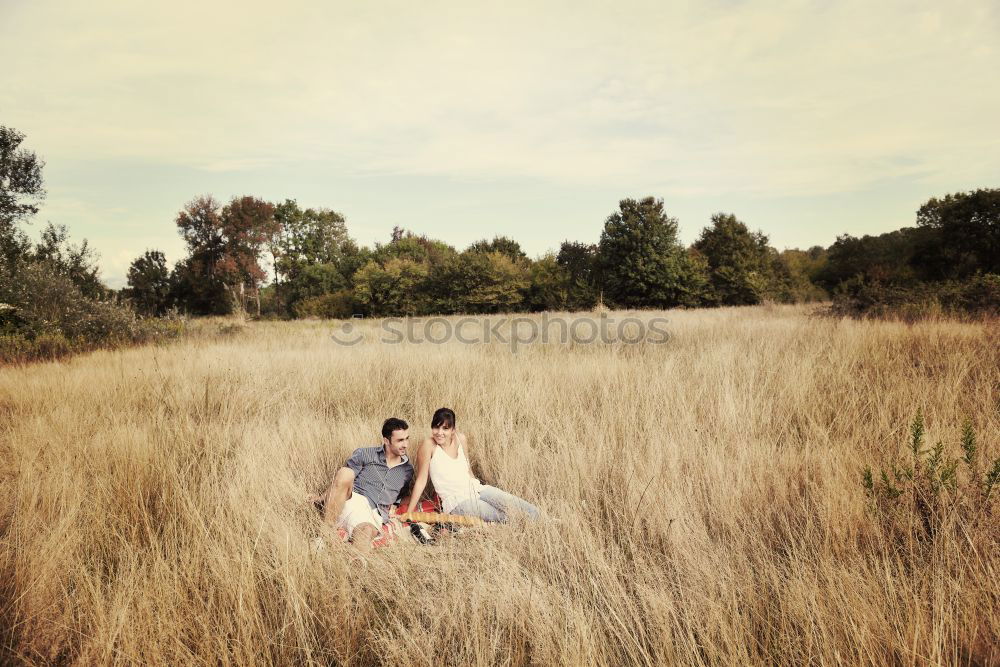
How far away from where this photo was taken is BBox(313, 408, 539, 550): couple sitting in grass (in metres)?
3.21

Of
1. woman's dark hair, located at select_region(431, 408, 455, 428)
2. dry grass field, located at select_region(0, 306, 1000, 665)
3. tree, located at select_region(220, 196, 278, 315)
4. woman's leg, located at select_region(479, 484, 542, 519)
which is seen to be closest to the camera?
dry grass field, located at select_region(0, 306, 1000, 665)

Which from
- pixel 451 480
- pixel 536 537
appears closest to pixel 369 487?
pixel 451 480

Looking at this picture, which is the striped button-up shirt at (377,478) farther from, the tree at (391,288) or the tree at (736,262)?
the tree at (736,262)

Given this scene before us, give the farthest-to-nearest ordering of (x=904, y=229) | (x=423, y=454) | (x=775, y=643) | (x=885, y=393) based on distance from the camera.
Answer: (x=904, y=229) < (x=885, y=393) < (x=423, y=454) < (x=775, y=643)

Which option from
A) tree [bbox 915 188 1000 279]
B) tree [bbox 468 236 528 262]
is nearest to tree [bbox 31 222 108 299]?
tree [bbox 468 236 528 262]

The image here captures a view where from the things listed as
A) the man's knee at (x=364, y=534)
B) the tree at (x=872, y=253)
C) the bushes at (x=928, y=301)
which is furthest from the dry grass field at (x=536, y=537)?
the tree at (x=872, y=253)

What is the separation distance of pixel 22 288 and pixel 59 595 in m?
11.7

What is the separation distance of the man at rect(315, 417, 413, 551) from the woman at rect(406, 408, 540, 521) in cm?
18

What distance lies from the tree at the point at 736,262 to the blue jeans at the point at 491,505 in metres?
31.0

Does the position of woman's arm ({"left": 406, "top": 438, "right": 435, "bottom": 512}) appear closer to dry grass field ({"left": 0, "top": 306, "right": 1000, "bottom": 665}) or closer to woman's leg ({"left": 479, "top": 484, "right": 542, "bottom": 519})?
woman's leg ({"left": 479, "top": 484, "right": 542, "bottom": 519})

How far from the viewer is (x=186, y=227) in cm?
3903

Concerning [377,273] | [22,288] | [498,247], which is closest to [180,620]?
[22,288]

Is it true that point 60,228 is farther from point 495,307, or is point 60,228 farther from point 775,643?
point 775,643

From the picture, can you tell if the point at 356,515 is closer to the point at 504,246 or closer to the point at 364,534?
the point at 364,534
